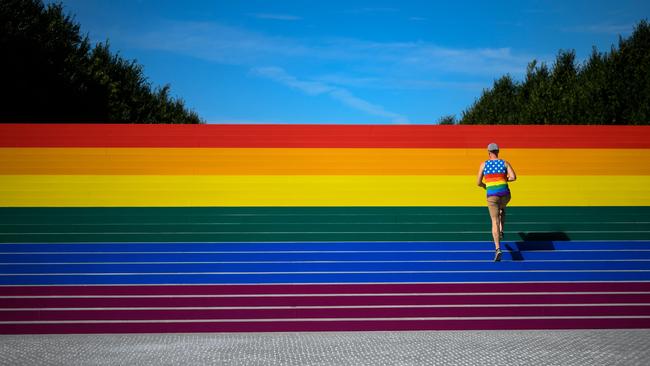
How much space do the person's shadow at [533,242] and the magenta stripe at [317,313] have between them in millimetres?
1667

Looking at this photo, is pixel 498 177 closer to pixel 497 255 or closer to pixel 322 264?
pixel 497 255

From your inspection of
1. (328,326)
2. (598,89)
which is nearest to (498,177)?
(328,326)

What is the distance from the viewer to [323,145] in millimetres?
10555

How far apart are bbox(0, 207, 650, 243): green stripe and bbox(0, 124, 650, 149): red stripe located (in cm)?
124

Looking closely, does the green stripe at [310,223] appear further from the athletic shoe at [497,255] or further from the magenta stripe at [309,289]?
the magenta stripe at [309,289]

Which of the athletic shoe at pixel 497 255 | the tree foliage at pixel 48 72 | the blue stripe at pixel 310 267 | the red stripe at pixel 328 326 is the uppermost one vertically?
the tree foliage at pixel 48 72

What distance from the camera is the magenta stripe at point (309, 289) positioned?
7.29 meters

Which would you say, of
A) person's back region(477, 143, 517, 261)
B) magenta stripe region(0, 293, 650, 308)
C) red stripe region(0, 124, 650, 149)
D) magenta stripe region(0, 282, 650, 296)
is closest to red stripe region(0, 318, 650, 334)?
magenta stripe region(0, 293, 650, 308)

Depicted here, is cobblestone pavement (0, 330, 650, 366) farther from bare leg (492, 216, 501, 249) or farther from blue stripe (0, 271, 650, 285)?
bare leg (492, 216, 501, 249)

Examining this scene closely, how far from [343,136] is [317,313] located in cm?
454

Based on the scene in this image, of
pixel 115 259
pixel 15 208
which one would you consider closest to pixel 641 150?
pixel 115 259

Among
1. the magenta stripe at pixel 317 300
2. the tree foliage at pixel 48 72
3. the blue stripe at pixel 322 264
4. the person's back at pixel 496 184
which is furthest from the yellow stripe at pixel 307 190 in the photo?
the tree foliage at pixel 48 72

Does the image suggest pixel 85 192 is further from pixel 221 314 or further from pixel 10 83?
pixel 10 83

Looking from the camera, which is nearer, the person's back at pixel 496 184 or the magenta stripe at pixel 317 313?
the magenta stripe at pixel 317 313
